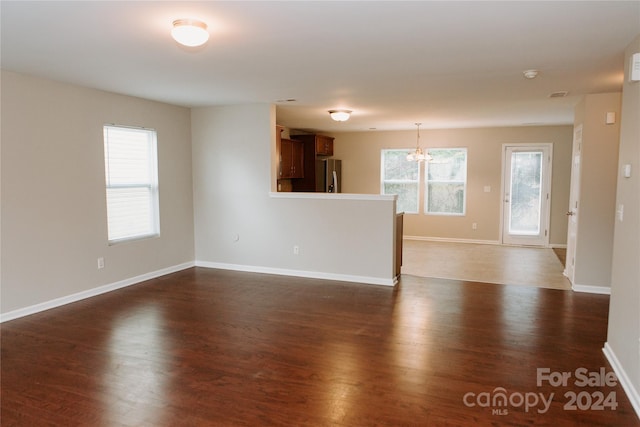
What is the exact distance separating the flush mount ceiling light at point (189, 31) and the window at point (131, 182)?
2844mm

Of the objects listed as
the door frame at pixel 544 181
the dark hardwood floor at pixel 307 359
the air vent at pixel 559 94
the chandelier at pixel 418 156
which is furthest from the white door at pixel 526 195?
the dark hardwood floor at pixel 307 359

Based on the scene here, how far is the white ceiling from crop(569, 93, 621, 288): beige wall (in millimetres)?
260

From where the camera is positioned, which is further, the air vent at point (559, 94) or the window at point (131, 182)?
the window at point (131, 182)

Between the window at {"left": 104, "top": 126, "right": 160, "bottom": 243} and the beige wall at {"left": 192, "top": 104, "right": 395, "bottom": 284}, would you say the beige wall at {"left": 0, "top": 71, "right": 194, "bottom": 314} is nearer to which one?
the window at {"left": 104, "top": 126, "right": 160, "bottom": 243}

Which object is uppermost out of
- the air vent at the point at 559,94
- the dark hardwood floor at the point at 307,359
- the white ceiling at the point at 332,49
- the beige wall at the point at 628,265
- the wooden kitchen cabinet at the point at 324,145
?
the air vent at the point at 559,94

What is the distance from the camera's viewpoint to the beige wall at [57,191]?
3969 millimetres

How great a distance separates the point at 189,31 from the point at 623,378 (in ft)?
11.8

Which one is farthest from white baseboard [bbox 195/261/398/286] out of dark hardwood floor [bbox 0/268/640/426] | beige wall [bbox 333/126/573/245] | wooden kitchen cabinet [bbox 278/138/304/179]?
beige wall [bbox 333/126/573/245]

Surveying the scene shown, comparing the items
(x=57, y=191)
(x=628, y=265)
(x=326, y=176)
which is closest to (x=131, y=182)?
(x=57, y=191)

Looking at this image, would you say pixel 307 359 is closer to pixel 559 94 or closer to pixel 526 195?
pixel 559 94

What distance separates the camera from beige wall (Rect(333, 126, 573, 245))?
8070mm

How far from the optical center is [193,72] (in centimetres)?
396

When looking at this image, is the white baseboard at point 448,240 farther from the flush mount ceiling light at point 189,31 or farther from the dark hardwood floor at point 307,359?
the flush mount ceiling light at point 189,31

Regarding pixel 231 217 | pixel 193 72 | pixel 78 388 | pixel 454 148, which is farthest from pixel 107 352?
pixel 454 148
